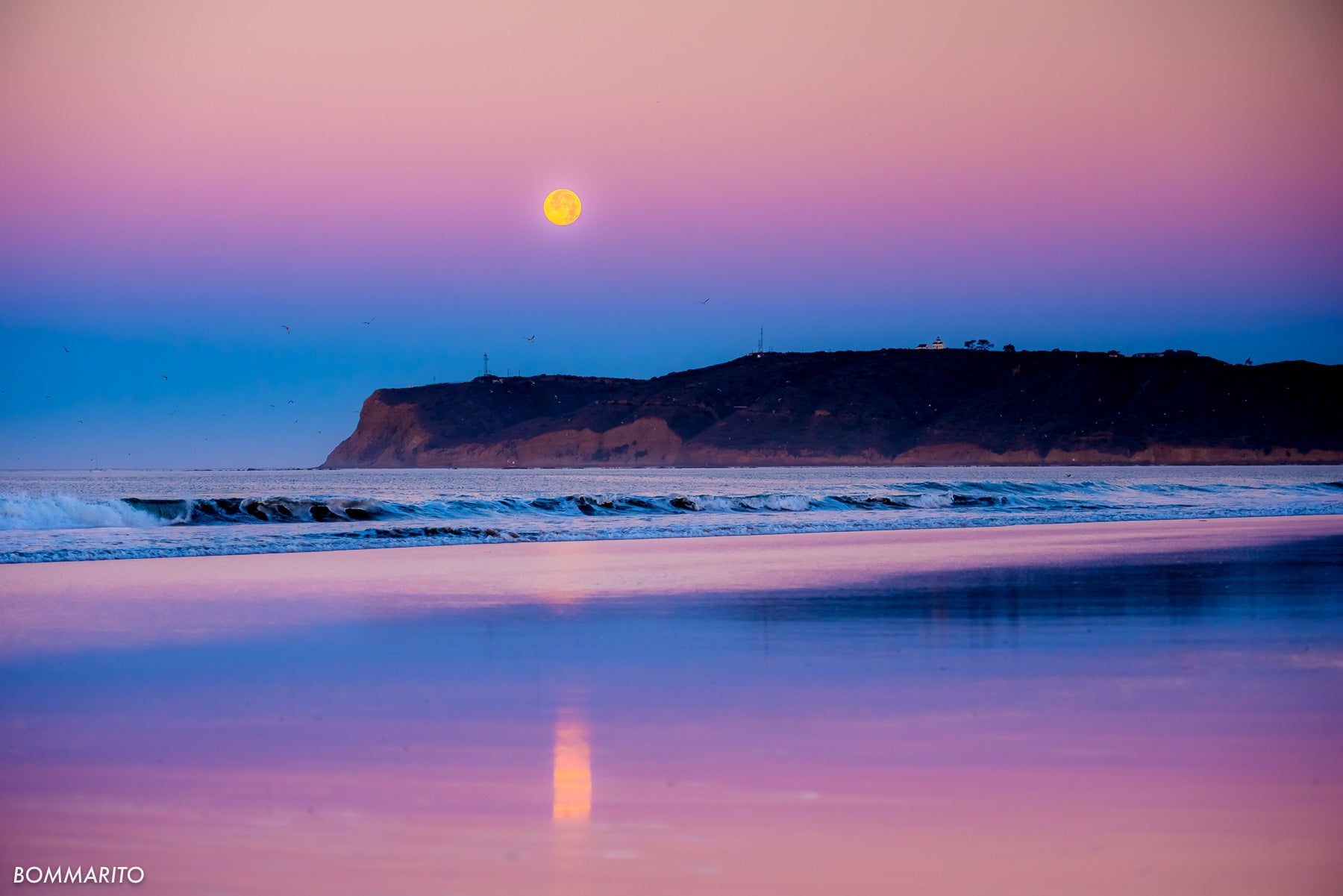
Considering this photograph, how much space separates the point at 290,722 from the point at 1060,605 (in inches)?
262

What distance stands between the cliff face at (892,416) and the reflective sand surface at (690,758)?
14321cm

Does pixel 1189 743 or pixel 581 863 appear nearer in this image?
pixel 581 863

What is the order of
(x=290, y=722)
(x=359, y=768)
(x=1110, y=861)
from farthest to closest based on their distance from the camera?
(x=290, y=722)
(x=359, y=768)
(x=1110, y=861)

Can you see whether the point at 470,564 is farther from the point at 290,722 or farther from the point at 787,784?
the point at 787,784

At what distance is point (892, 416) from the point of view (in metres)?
162

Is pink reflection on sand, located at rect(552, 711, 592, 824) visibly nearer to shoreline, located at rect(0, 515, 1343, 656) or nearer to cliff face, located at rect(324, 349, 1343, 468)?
shoreline, located at rect(0, 515, 1343, 656)

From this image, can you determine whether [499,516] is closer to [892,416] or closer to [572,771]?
[572,771]

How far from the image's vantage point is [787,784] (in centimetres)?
465

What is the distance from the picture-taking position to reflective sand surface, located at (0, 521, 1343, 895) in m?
3.86

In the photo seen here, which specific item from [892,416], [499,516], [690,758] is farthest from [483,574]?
[892,416]

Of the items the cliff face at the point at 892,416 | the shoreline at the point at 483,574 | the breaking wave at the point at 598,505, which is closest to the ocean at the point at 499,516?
the breaking wave at the point at 598,505

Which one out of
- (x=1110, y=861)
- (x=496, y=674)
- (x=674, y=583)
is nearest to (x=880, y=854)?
(x=1110, y=861)

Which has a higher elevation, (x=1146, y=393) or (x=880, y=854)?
(x=1146, y=393)

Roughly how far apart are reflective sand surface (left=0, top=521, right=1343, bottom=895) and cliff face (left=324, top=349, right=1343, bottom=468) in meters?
143
